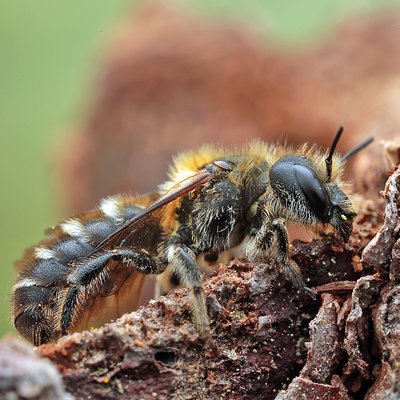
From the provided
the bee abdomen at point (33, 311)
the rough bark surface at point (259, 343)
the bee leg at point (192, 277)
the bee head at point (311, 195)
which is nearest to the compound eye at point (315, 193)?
the bee head at point (311, 195)

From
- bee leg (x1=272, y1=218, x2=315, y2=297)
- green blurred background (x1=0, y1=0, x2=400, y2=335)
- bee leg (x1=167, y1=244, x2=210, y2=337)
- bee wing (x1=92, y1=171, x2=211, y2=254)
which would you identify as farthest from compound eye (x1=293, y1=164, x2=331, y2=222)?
green blurred background (x1=0, y1=0, x2=400, y2=335)

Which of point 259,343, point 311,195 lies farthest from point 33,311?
point 311,195

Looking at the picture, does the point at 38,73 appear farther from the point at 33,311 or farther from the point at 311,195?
the point at 311,195

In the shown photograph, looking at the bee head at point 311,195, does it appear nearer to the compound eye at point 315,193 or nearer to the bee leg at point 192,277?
the compound eye at point 315,193

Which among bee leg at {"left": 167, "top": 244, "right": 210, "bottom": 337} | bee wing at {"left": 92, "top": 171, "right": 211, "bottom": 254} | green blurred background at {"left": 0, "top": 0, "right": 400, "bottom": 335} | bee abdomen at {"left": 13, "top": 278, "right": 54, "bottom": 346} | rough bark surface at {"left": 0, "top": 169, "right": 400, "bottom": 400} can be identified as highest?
green blurred background at {"left": 0, "top": 0, "right": 400, "bottom": 335}

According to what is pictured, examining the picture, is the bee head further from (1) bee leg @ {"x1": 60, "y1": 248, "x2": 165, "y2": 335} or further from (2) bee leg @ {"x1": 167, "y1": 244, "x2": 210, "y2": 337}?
(1) bee leg @ {"x1": 60, "y1": 248, "x2": 165, "y2": 335}

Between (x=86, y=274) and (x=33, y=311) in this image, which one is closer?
(x=86, y=274)
